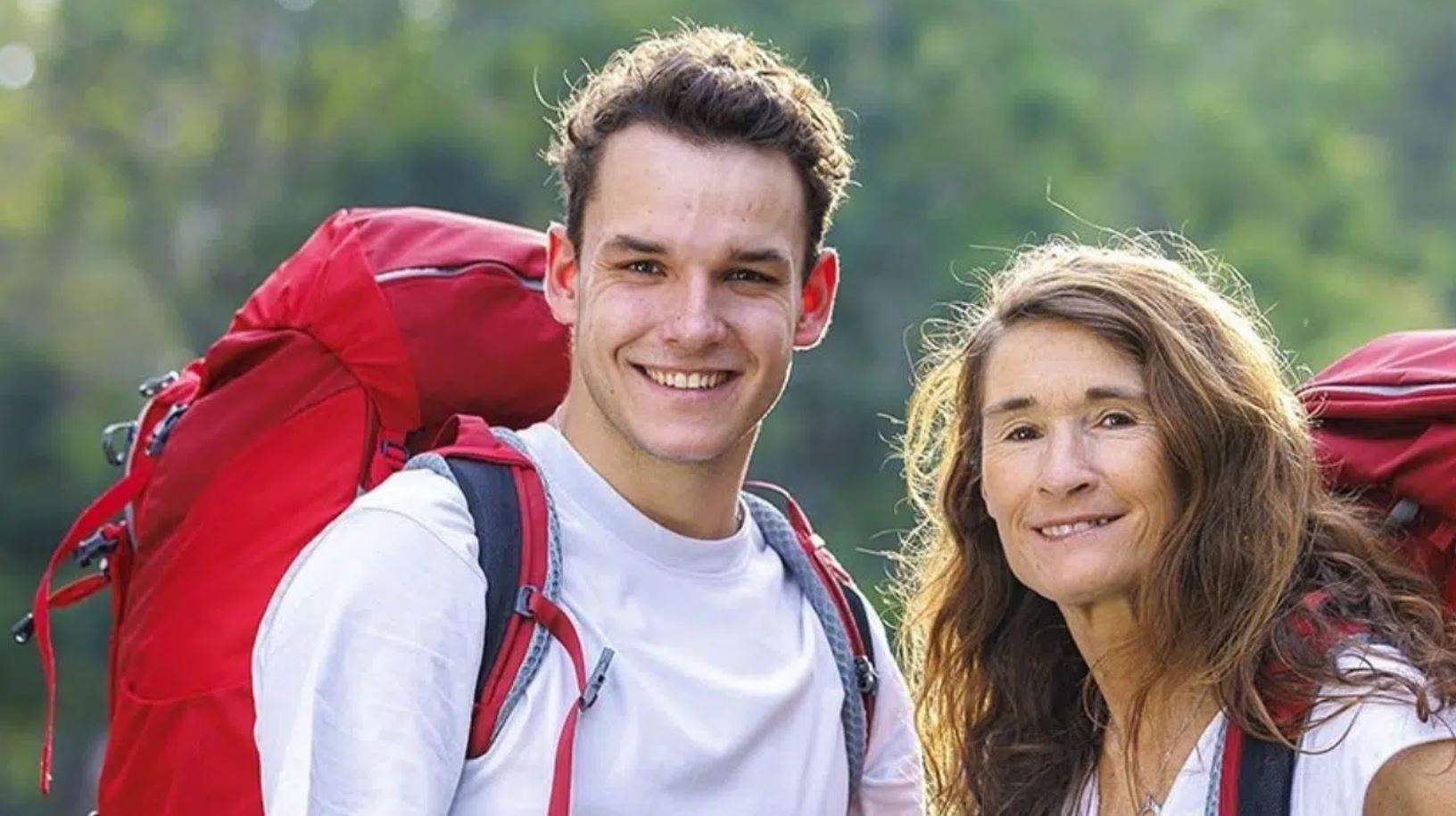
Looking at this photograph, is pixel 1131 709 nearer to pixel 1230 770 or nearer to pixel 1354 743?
pixel 1230 770

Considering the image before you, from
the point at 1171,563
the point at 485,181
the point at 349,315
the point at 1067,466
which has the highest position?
the point at 485,181

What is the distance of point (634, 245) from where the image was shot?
9.98 ft

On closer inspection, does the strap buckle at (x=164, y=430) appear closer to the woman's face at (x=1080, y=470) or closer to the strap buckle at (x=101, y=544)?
the strap buckle at (x=101, y=544)

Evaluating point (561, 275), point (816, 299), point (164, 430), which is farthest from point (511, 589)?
point (164, 430)

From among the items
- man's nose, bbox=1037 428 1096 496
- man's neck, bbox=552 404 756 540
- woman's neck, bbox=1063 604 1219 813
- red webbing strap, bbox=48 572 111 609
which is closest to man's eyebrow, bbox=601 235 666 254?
man's neck, bbox=552 404 756 540

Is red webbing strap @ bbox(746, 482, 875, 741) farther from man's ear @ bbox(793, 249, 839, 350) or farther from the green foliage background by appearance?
the green foliage background

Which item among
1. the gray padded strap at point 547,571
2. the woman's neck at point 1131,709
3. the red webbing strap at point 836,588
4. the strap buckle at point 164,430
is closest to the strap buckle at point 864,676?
the red webbing strap at point 836,588

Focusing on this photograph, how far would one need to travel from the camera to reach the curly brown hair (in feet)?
10.2

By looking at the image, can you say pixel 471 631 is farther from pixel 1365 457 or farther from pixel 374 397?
pixel 1365 457

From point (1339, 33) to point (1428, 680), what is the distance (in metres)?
44.3

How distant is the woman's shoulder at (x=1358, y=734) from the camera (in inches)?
104

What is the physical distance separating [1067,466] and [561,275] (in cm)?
74

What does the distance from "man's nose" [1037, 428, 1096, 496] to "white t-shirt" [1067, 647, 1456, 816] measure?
379 millimetres

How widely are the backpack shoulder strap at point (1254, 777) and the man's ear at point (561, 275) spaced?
1.02 m
